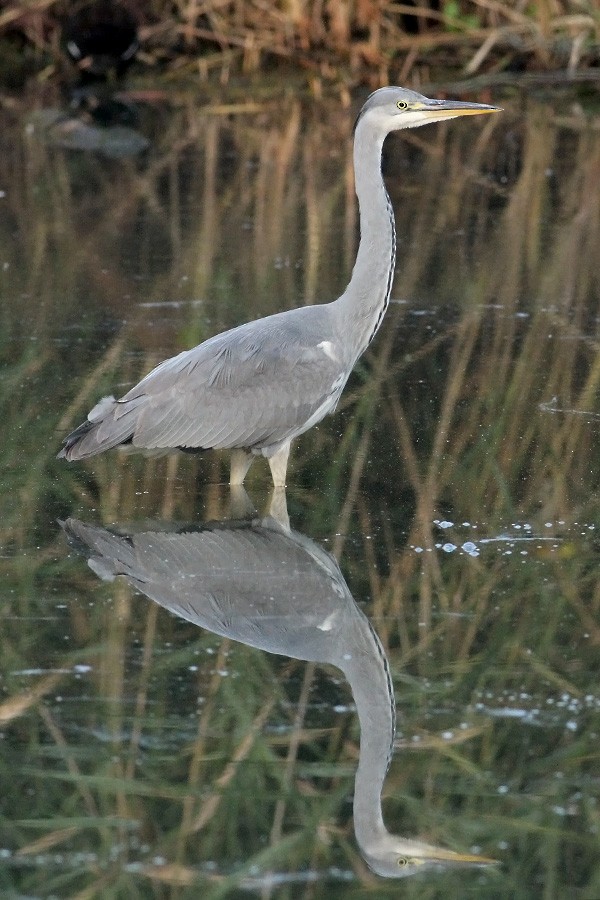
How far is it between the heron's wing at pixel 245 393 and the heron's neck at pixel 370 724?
1.23 m

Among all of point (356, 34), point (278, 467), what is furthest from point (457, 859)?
point (356, 34)

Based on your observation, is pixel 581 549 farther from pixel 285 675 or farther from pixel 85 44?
pixel 85 44

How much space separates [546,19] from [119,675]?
9.83m

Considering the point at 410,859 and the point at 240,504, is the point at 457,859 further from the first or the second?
the point at 240,504

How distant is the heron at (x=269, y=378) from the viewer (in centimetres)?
545

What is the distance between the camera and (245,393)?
5500 mm

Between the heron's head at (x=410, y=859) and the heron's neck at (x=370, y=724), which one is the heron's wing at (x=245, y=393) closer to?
the heron's neck at (x=370, y=724)

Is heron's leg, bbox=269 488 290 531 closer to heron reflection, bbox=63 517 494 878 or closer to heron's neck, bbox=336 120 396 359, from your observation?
heron reflection, bbox=63 517 494 878

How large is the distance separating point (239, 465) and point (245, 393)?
29 cm

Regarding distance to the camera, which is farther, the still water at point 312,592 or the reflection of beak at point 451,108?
the reflection of beak at point 451,108

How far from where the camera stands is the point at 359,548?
16.3ft

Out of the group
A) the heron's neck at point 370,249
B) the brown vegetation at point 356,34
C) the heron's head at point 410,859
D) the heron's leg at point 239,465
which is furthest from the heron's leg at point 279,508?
the brown vegetation at point 356,34

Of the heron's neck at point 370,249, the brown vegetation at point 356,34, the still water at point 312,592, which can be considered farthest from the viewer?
the brown vegetation at point 356,34

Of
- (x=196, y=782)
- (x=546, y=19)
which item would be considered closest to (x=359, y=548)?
(x=196, y=782)
